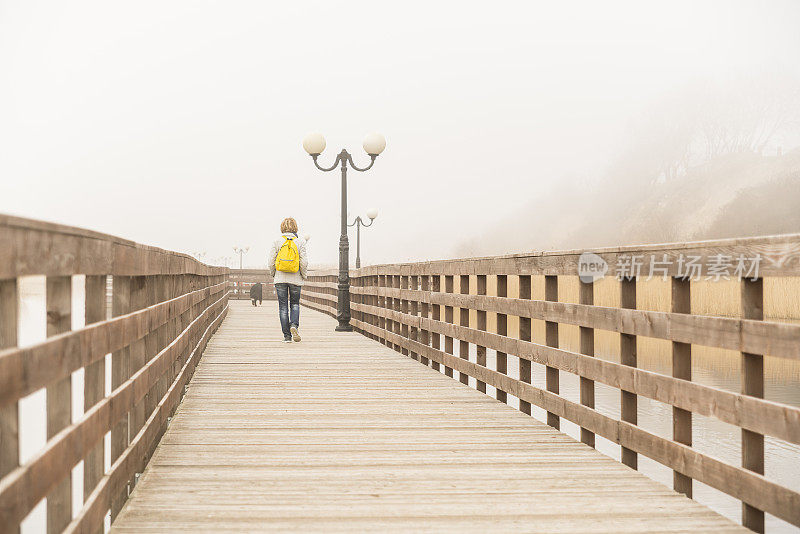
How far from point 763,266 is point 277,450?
2872 millimetres

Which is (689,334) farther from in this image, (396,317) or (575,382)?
(575,382)

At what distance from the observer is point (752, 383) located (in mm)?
3357

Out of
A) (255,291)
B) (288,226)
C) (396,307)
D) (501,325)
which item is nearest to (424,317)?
(396,307)

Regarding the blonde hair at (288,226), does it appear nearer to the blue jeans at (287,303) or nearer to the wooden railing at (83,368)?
the blue jeans at (287,303)

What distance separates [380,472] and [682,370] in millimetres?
1612

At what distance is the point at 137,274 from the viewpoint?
3949mm

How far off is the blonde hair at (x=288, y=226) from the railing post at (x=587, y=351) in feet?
22.9

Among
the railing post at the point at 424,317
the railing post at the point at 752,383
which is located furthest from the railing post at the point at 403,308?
the railing post at the point at 752,383

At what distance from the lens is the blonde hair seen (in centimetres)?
1148

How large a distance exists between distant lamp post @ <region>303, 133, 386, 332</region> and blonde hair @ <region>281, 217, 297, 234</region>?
265 cm

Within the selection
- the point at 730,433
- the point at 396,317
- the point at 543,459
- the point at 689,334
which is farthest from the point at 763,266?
the point at 730,433

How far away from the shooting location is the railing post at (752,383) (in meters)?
3.31

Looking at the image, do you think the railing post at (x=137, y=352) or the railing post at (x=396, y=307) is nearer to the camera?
the railing post at (x=137, y=352)

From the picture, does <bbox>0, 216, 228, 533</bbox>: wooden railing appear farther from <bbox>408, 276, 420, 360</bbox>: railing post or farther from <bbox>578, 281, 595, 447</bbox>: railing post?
<bbox>408, 276, 420, 360</bbox>: railing post
